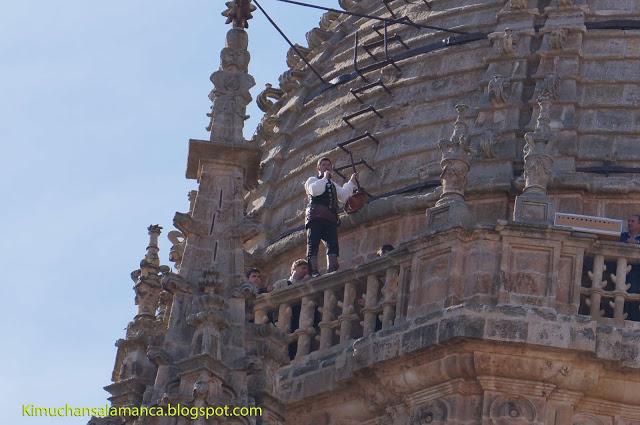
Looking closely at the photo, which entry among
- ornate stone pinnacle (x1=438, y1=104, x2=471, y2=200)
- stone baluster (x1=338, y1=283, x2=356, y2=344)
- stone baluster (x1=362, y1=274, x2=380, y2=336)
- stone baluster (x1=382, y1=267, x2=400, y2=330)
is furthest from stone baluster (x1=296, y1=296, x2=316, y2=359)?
ornate stone pinnacle (x1=438, y1=104, x2=471, y2=200)

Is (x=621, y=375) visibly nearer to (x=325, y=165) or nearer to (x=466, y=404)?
(x=466, y=404)

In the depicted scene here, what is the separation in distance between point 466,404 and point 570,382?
0.89m

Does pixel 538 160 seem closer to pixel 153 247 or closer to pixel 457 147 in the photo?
pixel 457 147

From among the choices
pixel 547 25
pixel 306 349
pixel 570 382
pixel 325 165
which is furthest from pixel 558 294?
pixel 547 25

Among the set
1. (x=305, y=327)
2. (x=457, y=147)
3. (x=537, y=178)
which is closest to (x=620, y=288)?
(x=537, y=178)

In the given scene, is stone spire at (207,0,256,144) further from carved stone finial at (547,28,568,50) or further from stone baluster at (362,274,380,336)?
carved stone finial at (547,28,568,50)

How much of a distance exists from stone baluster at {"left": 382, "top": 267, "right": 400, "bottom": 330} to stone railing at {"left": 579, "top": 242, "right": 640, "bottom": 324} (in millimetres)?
1681

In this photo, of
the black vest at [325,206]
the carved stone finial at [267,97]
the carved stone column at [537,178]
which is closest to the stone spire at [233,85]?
the carved stone column at [537,178]

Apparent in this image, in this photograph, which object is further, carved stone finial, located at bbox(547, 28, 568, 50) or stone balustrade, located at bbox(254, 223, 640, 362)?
carved stone finial, located at bbox(547, 28, 568, 50)

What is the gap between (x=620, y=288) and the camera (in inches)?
1019

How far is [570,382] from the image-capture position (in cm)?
2519

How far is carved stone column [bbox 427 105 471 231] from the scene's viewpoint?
26109mm

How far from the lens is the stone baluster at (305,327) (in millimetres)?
27172

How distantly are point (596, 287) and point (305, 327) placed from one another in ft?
9.64
